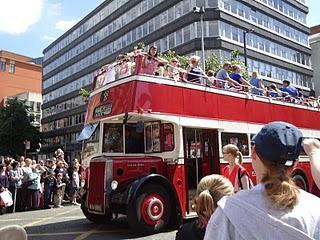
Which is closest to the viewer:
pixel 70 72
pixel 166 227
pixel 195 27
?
pixel 166 227

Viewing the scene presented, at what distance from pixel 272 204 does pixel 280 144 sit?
279mm

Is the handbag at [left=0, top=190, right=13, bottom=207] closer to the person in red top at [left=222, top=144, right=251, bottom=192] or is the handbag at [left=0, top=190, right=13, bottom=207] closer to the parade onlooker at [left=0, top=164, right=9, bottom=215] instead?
the parade onlooker at [left=0, top=164, right=9, bottom=215]

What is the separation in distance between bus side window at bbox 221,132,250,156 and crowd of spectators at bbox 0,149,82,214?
7408 millimetres

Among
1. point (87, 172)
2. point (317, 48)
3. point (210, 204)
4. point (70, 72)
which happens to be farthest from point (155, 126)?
point (70, 72)

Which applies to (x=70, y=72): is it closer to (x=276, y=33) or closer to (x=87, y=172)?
(x=276, y=33)

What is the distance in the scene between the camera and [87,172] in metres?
10.4

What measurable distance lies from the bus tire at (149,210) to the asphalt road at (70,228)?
0.65 ft

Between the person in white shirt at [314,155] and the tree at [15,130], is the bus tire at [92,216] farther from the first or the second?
the tree at [15,130]

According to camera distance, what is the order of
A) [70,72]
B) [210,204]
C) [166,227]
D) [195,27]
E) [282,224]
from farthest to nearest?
[70,72] < [195,27] < [166,227] < [210,204] < [282,224]


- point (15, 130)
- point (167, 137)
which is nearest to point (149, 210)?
point (167, 137)

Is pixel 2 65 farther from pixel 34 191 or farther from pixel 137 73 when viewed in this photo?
pixel 137 73

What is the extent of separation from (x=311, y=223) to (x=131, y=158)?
7.88 metres

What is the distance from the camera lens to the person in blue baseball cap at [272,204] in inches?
74.3

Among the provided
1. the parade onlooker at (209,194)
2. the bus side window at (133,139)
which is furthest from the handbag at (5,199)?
the parade onlooker at (209,194)
